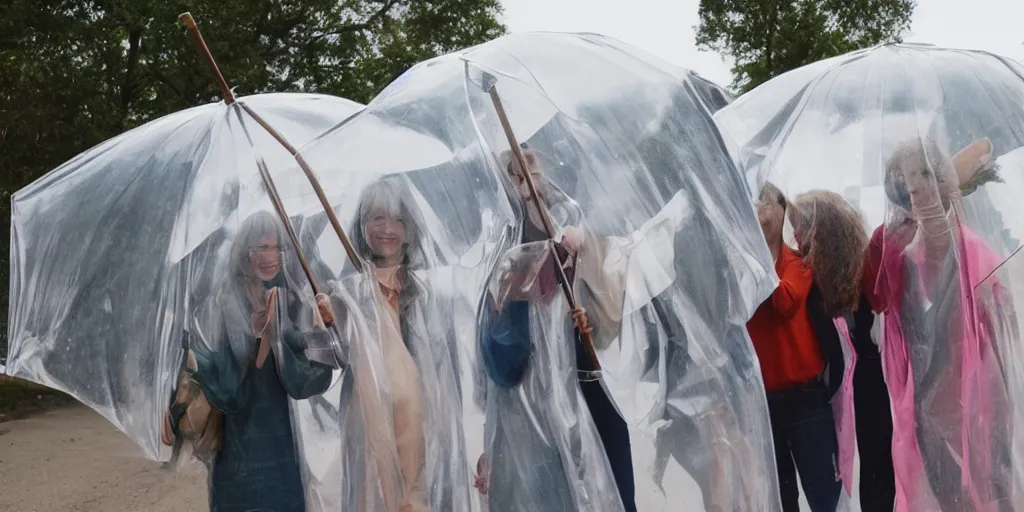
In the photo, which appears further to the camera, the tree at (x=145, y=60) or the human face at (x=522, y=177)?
the tree at (x=145, y=60)

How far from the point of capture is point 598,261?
3275 millimetres

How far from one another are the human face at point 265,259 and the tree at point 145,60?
7.52 meters

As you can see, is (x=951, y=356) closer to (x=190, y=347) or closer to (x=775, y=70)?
(x=190, y=347)

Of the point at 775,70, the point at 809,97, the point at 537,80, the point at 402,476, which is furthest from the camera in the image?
the point at 775,70

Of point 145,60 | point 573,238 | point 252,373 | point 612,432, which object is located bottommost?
point 612,432

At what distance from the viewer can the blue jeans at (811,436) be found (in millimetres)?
3641

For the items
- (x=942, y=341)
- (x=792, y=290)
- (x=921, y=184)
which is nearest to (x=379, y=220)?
(x=792, y=290)

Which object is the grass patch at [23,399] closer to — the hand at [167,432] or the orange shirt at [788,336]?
the hand at [167,432]

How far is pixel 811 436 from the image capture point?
12.0 ft

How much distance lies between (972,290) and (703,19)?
17773 mm

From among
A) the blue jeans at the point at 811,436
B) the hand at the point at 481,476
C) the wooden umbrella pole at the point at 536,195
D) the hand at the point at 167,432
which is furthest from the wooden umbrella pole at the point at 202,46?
the blue jeans at the point at 811,436

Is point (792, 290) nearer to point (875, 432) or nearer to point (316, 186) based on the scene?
point (875, 432)

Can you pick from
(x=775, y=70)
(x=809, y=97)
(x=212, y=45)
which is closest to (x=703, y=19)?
(x=775, y=70)

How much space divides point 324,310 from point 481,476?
2.54 ft
